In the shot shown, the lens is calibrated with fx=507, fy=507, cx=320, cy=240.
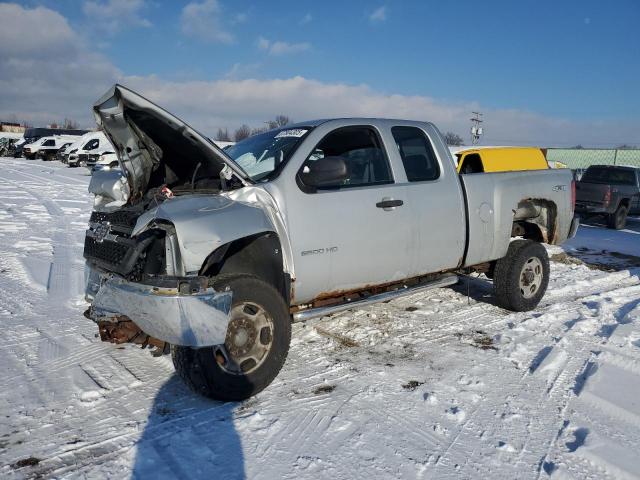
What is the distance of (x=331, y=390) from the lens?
3654 millimetres

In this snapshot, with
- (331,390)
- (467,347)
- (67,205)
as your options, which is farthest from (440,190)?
(67,205)

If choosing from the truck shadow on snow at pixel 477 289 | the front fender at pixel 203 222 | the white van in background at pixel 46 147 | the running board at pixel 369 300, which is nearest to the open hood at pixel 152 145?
the front fender at pixel 203 222

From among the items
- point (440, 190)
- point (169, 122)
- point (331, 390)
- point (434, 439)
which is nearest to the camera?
point (434, 439)

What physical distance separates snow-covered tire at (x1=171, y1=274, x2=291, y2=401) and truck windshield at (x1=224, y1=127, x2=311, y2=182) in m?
0.97

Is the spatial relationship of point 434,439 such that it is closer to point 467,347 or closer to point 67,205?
point 467,347

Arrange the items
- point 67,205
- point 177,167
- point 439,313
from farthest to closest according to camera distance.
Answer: point 67,205 → point 439,313 → point 177,167

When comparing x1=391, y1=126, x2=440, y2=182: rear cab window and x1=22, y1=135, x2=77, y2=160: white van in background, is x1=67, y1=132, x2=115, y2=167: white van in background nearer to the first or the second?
x1=22, y1=135, x2=77, y2=160: white van in background

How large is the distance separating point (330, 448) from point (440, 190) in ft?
8.83

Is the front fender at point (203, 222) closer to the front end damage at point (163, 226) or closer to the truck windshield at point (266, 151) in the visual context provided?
the front end damage at point (163, 226)

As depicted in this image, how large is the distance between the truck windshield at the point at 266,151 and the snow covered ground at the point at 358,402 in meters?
1.59

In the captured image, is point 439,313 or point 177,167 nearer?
point 177,167

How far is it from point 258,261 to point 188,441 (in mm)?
1313

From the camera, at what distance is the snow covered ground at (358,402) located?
2797 mm

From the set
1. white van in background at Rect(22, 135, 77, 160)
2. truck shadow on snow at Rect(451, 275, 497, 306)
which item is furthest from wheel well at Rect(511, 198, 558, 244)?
white van in background at Rect(22, 135, 77, 160)
